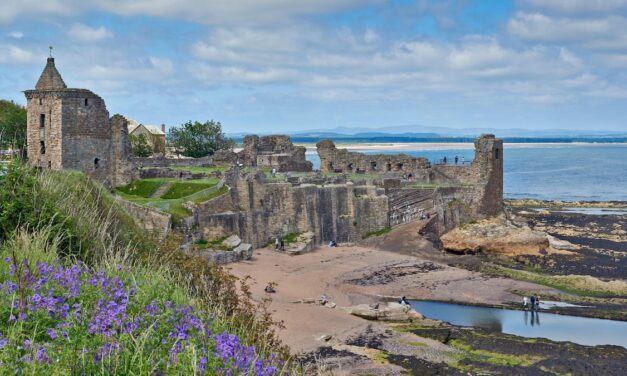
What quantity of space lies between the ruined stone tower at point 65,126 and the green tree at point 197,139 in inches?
1081

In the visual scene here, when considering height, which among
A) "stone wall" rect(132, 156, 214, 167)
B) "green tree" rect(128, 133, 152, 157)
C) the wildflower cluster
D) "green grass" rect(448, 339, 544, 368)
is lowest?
"green grass" rect(448, 339, 544, 368)

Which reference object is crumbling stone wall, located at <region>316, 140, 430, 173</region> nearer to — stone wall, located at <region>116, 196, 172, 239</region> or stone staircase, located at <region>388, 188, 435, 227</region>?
stone staircase, located at <region>388, 188, 435, 227</region>

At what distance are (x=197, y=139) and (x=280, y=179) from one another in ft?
69.4

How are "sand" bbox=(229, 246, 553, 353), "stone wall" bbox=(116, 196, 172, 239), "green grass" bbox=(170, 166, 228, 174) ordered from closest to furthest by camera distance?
"sand" bbox=(229, 246, 553, 353) → "stone wall" bbox=(116, 196, 172, 239) → "green grass" bbox=(170, 166, 228, 174)

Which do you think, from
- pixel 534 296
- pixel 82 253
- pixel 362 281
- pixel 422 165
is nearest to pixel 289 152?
pixel 422 165

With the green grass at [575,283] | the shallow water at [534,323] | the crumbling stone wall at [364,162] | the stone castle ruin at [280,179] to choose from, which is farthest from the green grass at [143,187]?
the crumbling stone wall at [364,162]

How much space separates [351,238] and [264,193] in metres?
6.52

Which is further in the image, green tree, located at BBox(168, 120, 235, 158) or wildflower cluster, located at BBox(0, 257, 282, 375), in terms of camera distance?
green tree, located at BBox(168, 120, 235, 158)

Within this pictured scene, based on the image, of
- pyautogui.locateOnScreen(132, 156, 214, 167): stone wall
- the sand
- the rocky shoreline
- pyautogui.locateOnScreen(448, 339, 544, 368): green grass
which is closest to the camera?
the rocky shoreline

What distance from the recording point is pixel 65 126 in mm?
32594

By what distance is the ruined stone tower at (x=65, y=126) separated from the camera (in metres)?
32.5

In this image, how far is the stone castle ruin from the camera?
32969mm

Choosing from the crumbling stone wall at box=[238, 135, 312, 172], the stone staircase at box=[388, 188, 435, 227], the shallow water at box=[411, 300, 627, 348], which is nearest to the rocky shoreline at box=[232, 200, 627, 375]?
the shallow water at box=[411, 300, 627, 348]

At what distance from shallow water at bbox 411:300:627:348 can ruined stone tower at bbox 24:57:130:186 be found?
16.1 m
